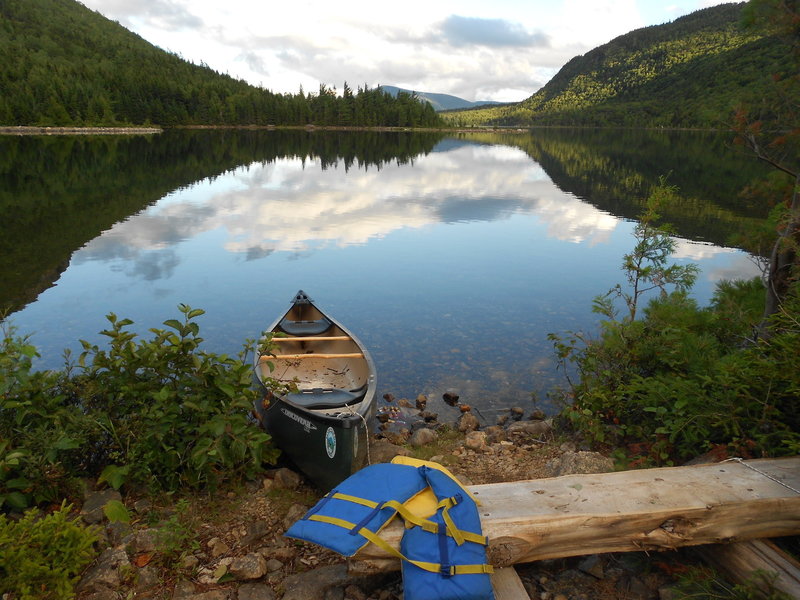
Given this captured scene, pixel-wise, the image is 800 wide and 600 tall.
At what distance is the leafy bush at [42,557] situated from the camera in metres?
4.06

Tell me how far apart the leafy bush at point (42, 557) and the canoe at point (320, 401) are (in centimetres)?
265

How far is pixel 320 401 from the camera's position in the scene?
8.17m

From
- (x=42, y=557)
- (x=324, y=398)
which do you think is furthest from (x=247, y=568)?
(x=324, y=398)

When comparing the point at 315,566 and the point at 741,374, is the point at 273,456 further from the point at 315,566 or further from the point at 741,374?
the point at 741,374

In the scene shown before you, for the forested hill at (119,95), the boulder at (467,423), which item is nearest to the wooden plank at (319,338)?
the boulder at (467,423)

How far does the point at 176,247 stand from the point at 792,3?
21945 millimetres

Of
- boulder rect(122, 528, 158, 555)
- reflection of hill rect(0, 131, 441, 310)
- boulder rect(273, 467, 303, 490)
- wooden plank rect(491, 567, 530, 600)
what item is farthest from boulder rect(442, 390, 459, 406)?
reflection of hill rect(0, 131, 441, 310)

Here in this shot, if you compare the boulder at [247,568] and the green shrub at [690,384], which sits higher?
the green shrub at [690,384]

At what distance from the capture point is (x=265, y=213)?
3127 centimetres

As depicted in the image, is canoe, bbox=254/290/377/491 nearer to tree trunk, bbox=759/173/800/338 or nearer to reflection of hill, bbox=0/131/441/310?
tree trunk, bbox=759/173/800/338

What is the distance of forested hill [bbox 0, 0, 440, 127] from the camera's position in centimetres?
10381

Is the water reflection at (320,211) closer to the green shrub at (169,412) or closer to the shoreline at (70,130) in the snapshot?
the green shrub at (169,412)

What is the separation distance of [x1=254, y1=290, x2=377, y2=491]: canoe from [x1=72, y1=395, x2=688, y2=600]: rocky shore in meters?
0.58

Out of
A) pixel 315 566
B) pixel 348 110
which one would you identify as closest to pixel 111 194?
pixel 315 566
